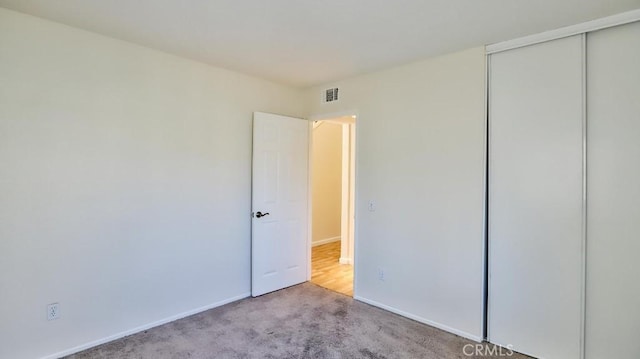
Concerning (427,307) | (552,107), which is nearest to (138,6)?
(552,107)

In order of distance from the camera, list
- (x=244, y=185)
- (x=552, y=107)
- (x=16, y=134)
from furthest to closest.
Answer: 1. (x=244, y=185)
2. (x=552, y=107)
3. (x=16, y=134)

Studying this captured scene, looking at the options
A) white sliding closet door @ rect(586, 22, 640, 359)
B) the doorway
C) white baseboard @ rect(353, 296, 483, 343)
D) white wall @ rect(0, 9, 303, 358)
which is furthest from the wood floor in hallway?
white sliding closet door @ rect(586, 22, 640, 359)

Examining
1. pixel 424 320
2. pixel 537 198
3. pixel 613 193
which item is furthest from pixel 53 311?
pixel 613 193

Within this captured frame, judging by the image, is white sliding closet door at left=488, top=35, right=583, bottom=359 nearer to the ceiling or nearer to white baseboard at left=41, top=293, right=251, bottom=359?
the ceiling

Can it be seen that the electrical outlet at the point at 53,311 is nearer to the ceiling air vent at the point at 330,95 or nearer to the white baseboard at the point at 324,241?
the ceiling air vent at the point at 330,95

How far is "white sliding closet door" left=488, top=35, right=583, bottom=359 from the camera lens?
2379 millimetres

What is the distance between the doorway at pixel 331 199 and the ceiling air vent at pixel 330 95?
2.76 feet

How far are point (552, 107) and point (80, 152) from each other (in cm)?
362

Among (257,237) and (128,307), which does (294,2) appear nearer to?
(257,237)

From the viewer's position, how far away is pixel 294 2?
206 cm

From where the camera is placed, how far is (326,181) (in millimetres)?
6637

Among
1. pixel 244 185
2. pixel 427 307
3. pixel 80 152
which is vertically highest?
pixel 80 152

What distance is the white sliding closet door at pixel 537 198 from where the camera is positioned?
93.7 inches

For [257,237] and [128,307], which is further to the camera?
[257,237]
